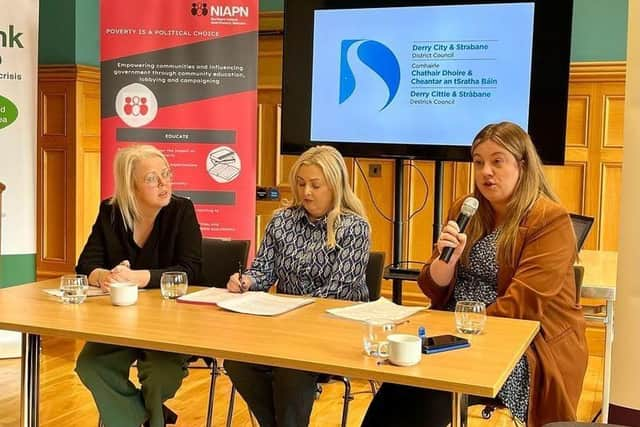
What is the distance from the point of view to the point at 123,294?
7.99 ft

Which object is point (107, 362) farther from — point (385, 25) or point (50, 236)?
point (50, 236)

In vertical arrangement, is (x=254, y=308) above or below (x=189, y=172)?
below

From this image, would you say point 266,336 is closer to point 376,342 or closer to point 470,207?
point 376,342

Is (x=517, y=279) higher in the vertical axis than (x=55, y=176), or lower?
lower

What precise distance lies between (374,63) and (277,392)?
196 centimetres

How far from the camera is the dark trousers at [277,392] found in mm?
2455

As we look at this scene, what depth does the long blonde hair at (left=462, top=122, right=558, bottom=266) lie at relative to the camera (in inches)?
96.2

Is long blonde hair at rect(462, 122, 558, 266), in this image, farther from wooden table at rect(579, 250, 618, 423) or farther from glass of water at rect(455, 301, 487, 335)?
wooden table at rect(579, 250, 618, 423)

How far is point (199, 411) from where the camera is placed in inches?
145

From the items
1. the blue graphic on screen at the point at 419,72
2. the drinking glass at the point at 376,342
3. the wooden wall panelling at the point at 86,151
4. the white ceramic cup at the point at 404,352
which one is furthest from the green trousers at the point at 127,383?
the wooden wall panelling at the point at 86,151

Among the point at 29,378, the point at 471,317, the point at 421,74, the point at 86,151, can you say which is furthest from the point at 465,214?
the point at 86,151

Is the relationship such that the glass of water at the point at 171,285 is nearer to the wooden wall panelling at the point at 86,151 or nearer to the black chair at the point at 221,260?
the black chair at the point at 221,260

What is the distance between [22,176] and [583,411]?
332 centimetres

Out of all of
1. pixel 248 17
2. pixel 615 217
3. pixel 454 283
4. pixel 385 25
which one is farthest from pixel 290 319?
pixel 615 217
